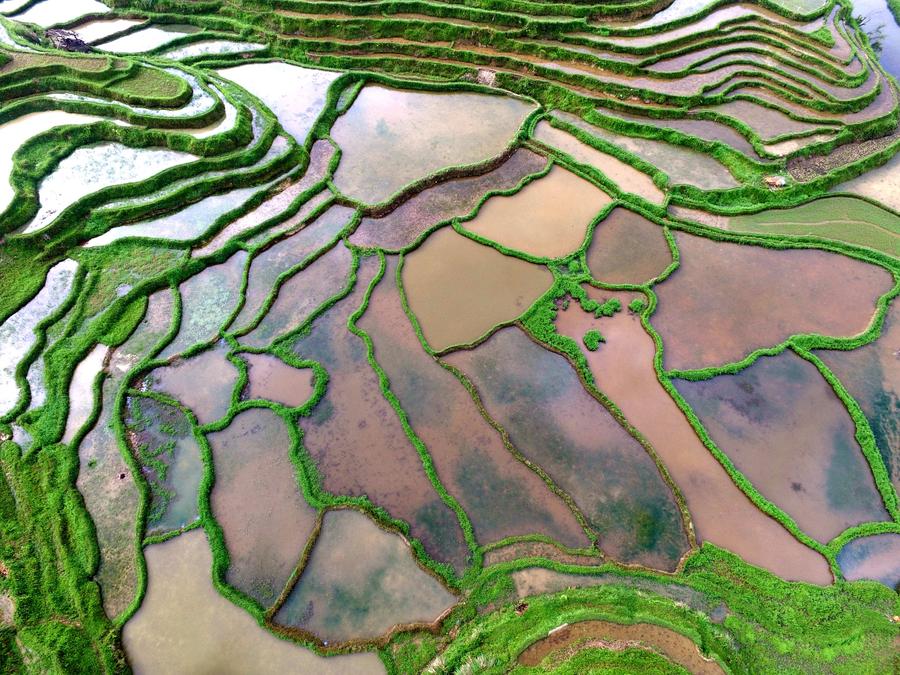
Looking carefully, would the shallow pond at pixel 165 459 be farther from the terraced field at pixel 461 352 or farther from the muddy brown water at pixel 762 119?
the muddy brown water at pixel 762 119

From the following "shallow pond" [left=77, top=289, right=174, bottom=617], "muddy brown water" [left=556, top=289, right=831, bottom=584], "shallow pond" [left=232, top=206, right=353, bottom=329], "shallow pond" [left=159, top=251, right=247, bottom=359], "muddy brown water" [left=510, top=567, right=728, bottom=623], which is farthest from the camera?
"shallow pond" [left=232, top=206, right=353, bottom=329]

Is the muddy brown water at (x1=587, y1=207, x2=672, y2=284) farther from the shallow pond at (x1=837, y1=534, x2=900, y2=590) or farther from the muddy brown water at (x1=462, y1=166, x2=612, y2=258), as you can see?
the shallow pond at (x1=837, y1=534, x2=900, y2=590)

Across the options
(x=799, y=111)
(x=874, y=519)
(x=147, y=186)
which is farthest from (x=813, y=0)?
(x=147, y=186)

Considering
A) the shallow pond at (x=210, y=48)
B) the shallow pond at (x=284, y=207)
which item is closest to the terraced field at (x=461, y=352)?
the shallow pond at (x=284, y=207)

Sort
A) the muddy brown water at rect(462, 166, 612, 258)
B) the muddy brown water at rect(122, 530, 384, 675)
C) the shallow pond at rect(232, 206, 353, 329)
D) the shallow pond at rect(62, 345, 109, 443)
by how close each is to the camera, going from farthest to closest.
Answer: the muddy brown water at rect(462, 166, 612, 258) < the shallow pond at rect(232, 206, 353, 329) < the shallow pond at rect(62, 345, 109, 443) < the muddy brown water at rect(122, 530, 384, 675)

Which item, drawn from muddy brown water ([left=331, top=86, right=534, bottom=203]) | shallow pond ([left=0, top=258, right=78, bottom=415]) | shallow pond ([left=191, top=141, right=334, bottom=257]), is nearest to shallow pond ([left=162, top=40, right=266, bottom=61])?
muddy brown water ([left=331, top=86, right=534, bottom=203])

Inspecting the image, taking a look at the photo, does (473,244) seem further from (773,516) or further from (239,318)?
(773,516)

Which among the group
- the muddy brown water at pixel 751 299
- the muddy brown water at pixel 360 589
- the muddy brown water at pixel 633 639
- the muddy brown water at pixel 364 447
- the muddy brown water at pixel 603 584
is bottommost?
the muddy brown water at pixel 360 589

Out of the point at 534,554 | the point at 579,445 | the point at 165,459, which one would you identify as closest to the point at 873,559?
the point at 579,445
